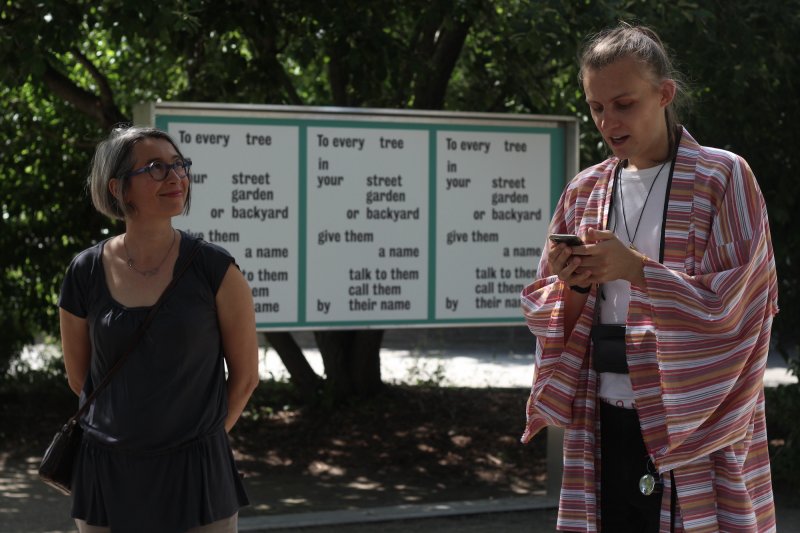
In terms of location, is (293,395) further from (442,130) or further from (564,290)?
(564,290)

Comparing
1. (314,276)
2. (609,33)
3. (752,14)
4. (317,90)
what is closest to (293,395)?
(317,90)

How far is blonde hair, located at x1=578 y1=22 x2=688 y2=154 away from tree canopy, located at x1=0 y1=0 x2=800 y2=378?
3433 millimetres

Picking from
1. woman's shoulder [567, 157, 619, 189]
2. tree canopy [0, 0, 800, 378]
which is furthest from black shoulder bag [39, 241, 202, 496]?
tree canopy [0, 0, 800, 378]

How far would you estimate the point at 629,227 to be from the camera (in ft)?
9.30

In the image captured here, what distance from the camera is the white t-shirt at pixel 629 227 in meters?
2.79

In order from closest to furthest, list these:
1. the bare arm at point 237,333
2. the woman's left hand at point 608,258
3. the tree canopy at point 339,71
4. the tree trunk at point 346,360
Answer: the woman's left hand at point 608,258 → the bare arm at point 237,333 → the tree canopy at point 339,71 → the tree trunk at point 346,360

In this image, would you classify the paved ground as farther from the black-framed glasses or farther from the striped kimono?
the striped kimono

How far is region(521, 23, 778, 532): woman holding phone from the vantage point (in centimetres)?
264

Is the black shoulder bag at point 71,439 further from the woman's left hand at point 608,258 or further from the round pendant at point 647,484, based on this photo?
the round pendant at point 647,484

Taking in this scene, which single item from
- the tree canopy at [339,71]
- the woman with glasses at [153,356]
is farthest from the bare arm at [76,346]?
the tree canopy at [339,71]

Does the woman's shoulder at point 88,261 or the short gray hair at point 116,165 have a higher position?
the short gray hair at point 116,165

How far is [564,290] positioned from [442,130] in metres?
3.83

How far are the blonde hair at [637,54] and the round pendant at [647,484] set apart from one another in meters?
0.78

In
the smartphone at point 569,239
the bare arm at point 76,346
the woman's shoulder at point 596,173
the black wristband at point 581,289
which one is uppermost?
the woman's shoulder at point 596,173
